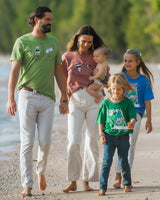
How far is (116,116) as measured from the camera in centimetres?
581

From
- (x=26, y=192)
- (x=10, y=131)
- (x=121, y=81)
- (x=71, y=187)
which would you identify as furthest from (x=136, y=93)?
(x=10, y=131)

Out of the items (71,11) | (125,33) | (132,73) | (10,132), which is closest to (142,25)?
(125,33)

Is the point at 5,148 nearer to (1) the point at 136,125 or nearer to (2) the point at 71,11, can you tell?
(1) the point at 136,125

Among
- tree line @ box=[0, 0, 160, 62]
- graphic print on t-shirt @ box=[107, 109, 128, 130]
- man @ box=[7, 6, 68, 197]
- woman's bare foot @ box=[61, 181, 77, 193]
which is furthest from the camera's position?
tree line @ box=[0, 0, 160, 62]

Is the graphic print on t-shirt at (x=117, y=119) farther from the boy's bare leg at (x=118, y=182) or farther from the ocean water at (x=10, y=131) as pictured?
the ocean water at (x=10, y=131)

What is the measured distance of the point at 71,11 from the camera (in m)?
101

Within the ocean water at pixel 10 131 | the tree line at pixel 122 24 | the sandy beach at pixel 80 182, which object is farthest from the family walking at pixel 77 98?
the tree line at pixel 122 24

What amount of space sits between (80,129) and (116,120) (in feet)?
1.95

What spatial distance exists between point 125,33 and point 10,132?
55.1 meters

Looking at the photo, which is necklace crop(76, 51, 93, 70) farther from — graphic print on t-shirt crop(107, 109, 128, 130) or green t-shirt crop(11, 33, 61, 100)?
graphic print on t-shirt crop(107, 109, 128, 130)

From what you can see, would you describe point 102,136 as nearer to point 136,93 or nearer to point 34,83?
point 136,93

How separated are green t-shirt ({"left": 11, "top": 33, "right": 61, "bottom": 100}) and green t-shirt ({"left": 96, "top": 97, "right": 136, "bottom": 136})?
2.15 feet

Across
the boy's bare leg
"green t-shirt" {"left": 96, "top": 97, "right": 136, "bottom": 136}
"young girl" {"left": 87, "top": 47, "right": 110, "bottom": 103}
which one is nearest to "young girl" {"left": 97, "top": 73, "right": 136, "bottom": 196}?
"green t-shirt" {"left": 96, "top": 97, "right": 136, "bottom": 136}

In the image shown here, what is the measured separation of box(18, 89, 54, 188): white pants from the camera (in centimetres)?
597
